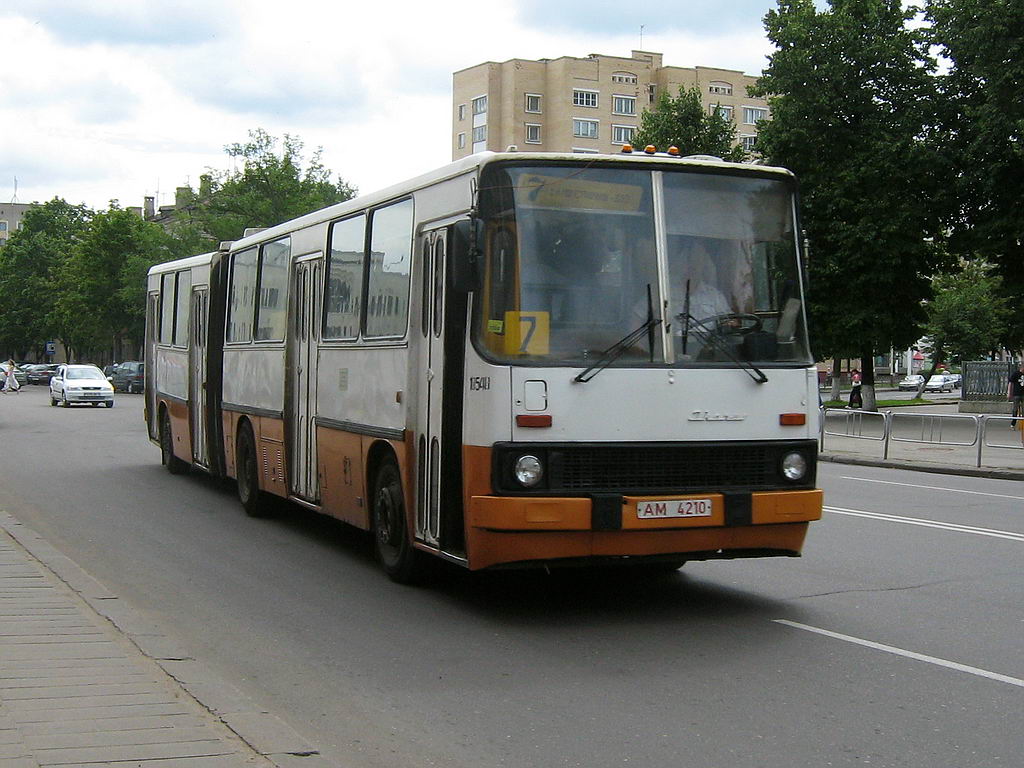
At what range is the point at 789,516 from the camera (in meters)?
8.71

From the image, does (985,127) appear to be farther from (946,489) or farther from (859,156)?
(946,489)

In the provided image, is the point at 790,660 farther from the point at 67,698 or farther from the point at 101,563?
the point at 101,563

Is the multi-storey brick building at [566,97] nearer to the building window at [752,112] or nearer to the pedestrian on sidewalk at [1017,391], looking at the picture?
the building window at [752,112]

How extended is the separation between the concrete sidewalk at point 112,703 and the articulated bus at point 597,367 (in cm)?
228

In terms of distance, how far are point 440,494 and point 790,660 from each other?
262 cm

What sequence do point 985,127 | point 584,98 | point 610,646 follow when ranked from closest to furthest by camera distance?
1. point 610,646
2. point 985,127
3. point 584,98

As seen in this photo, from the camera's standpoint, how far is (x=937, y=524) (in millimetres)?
14273

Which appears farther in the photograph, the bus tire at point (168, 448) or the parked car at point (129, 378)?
the parked car at point (129, 378)

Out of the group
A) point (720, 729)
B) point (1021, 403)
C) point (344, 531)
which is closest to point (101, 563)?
point (344, 531)

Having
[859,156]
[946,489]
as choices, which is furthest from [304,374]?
[859,156]

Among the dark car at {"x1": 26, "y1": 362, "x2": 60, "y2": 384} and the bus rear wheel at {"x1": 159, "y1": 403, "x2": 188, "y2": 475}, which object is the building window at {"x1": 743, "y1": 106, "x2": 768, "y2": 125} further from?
the bus rear wheel at {"x1": 159, "y1": 403, "x2": 188, "y2": 475}

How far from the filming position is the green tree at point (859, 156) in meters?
44.3

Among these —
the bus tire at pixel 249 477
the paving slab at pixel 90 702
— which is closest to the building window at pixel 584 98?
the bus tire at pixel 249 477

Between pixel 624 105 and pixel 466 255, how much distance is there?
11551 cm
